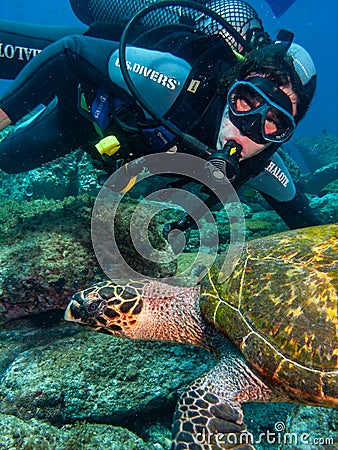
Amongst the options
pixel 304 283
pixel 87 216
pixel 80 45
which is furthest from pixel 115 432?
pixel 80 45

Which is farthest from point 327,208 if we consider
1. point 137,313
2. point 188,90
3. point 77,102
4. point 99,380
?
point 99,380

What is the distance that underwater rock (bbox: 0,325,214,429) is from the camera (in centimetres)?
231

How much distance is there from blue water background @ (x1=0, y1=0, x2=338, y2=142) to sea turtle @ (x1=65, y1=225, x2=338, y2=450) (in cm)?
5392

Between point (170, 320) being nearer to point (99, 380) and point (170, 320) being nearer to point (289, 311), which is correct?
point (99, 380)

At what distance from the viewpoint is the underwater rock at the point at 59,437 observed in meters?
1.68

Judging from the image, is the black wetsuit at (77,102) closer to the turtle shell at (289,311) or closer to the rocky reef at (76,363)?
the rocky reef at (76,363)

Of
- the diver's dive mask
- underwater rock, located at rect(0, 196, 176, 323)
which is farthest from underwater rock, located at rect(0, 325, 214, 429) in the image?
the diver's dive mask

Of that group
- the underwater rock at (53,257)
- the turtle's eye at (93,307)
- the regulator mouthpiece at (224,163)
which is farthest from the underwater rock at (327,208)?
the turtle's eye at (93,307)

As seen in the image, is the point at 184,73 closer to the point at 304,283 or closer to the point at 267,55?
the point at 267,55

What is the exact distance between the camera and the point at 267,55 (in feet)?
8.68

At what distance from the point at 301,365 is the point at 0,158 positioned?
4.73m

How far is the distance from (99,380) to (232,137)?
7.96 ft

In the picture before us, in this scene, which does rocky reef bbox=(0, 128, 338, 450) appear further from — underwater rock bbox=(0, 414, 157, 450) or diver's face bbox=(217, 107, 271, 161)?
diver's face bbox=(217, 107, 271, 161)

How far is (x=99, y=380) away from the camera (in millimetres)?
2432
